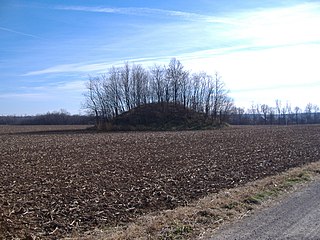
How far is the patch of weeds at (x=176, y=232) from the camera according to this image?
7.64m

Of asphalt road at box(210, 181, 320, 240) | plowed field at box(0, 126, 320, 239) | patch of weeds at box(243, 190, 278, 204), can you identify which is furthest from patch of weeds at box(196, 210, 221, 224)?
patch of weeds at box(243, 190, 278, 204)

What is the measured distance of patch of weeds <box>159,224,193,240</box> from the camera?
25.1 feet

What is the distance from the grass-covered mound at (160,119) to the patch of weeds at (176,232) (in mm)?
68248

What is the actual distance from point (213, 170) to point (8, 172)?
8682 millimetres

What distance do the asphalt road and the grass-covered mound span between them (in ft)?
218

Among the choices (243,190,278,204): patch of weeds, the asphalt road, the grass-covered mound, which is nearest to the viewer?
the asphalt road

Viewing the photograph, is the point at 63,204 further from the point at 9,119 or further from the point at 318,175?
the point at 9,119

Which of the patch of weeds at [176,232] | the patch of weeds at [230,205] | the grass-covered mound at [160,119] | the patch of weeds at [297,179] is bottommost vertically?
the patch of weeds at [176,232]

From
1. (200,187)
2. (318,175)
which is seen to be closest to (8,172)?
(200,187)

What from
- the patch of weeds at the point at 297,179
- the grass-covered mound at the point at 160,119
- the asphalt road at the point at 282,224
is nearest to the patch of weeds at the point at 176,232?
the asphalt road at the point at 282,224

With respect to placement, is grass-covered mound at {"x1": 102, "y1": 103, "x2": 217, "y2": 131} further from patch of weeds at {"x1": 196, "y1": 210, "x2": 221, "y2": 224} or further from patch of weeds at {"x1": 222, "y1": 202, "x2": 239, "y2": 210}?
patch of weeds at {"x1": 196, "y1": 210, "x2": 221, "y2": 224}

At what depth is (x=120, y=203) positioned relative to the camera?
10.9 metres

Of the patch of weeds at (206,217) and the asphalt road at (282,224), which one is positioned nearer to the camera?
the asphalt road at (282,224)

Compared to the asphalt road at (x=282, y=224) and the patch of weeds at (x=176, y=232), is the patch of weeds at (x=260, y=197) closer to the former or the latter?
the asphalt road at (x=282, y=224)
